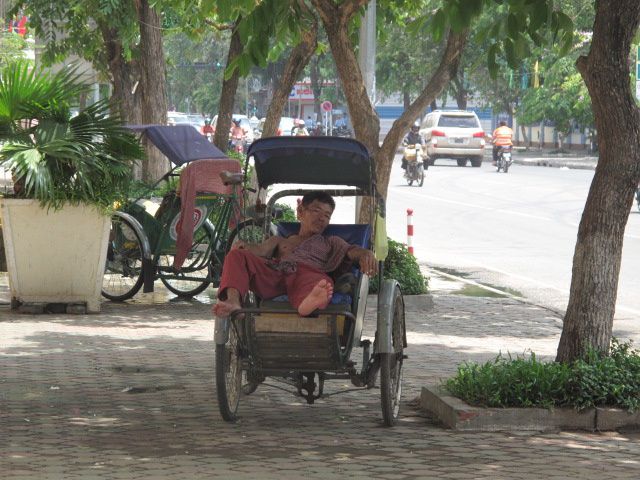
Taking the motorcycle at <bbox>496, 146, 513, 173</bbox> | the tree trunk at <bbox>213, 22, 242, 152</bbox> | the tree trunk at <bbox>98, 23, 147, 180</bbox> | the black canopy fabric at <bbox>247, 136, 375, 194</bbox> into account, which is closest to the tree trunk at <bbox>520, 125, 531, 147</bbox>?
the motorcycle at <bbox>496, 146, 513, 173</bbox>

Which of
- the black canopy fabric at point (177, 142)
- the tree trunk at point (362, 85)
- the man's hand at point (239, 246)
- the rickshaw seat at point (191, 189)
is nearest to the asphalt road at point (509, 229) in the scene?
the tree trunk at point (362, 85)

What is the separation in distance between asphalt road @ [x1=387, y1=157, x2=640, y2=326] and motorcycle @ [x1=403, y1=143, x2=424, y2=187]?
321mm

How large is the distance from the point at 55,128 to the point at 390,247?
3.89m

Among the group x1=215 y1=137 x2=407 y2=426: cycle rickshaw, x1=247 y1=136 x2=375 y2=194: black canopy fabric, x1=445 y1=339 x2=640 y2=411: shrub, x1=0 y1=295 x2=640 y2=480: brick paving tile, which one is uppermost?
x1=247 y1=136 x2=375 y2=194: black canopy fabric

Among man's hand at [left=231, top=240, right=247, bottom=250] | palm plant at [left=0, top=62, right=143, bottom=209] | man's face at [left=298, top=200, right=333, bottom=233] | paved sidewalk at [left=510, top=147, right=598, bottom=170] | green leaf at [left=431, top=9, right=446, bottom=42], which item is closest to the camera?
man's hand at [left=231, top=240, right=247, bottom=250]

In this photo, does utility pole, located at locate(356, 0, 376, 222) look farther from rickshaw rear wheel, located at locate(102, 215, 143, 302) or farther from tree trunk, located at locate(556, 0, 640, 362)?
tree trunk, located at locate(556, 0, 640, 362)

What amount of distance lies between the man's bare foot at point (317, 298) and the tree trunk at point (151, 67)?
1419 centimetres

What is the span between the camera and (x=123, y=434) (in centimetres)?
727

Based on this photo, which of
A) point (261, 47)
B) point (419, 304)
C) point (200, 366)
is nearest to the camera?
point (261, 47)

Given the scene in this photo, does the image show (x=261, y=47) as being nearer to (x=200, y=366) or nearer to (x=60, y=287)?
(x=200, y=366)

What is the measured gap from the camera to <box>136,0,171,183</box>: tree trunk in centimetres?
2116

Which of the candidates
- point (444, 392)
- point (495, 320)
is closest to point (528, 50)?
point (444, 392)

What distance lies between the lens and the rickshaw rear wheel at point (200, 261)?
13.5 meters

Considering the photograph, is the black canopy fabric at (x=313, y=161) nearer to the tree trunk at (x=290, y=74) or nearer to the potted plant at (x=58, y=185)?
the potted plant at (x=58, y=185)
